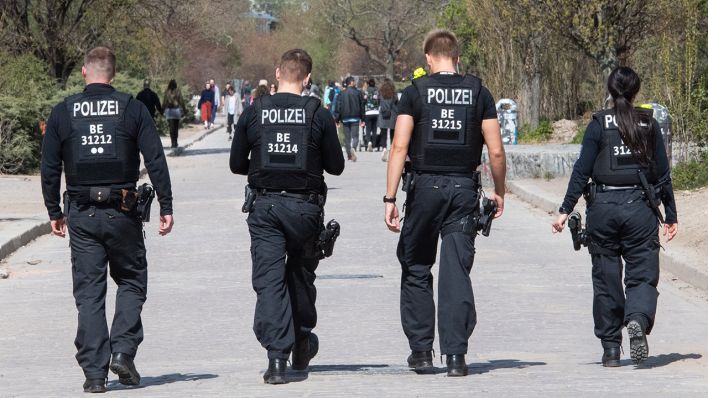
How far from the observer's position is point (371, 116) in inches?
1489

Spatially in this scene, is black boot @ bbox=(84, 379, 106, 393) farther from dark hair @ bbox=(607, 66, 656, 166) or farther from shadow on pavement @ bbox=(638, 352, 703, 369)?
dark hair @ bbox=(607, 66, 656, 166)

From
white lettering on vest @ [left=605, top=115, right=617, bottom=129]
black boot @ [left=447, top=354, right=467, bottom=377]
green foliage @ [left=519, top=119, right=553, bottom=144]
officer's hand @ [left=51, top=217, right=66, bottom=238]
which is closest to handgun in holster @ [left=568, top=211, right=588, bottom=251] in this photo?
white lettering on vest @ [left=605, top=115, right=617, bottom=129]

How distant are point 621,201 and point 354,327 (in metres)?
2.58

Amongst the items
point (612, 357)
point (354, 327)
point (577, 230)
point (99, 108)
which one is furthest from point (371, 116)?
point (99, 108)

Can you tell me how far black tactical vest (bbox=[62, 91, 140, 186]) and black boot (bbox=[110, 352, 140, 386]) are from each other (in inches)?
35.8

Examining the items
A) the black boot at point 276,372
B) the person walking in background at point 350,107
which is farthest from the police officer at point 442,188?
the person walking in background at point 350,107

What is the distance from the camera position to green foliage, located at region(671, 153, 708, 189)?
19008 millimetres

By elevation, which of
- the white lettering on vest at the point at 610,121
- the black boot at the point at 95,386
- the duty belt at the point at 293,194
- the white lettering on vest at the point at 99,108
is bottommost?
the black boot at the point at 95,386

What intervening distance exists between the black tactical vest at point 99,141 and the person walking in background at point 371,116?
29832 mm

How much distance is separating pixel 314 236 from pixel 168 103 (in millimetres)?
28360

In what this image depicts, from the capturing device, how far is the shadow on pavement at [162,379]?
7.68 metres

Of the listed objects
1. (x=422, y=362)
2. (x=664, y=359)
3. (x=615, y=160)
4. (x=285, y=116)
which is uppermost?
(x=285, y=116)

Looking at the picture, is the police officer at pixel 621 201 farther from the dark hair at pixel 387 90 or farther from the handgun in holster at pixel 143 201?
the dark hair at pixel 387 90

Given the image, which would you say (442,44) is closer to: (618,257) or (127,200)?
(618,257)
